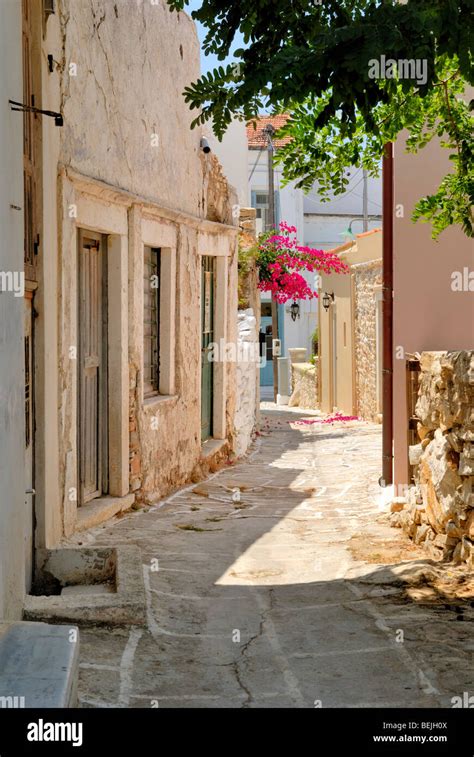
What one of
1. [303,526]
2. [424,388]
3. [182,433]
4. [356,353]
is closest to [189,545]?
[303,526]

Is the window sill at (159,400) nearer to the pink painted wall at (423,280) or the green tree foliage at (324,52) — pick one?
the pink painted wall at (423,280)

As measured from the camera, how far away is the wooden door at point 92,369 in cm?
775

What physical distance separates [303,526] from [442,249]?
97.7 inches

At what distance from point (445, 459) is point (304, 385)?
18830 millimetres

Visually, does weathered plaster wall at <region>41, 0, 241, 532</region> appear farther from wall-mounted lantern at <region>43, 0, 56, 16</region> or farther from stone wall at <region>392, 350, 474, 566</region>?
stone wall at <region>392, 350, 474, 566</region>

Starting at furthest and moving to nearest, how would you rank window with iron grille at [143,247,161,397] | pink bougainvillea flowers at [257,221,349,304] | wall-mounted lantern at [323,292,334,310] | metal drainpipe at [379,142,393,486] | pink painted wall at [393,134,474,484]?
wall-mounted lantern at [323,292,334,310] → pink bougainvillea flowers at [257,221,349,304] → window with iron grille at [143,247,161,397] → metal drainpipe at [379,142,393,486] → pink painted wall at [393,134,474,484]

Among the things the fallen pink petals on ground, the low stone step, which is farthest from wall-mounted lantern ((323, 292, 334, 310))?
the low stone step

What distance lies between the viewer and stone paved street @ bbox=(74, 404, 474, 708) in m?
4.39

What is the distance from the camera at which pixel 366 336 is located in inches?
731

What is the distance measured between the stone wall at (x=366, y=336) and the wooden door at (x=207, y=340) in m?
5.48

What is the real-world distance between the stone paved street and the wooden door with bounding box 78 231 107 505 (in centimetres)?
43

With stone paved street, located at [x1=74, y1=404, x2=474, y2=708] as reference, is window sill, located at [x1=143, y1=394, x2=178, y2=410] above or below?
above

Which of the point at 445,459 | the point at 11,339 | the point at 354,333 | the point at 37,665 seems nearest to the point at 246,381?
the point at 354,333

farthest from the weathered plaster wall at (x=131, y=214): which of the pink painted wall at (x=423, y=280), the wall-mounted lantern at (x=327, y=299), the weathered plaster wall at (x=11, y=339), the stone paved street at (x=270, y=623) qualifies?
the wall-mounted lantern at (x=327, y=299)
